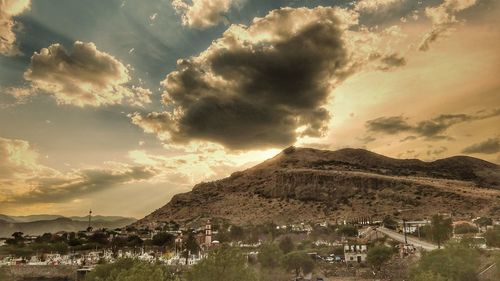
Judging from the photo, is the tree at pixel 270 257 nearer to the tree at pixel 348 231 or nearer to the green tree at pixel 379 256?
the green tree at pixel 379 256

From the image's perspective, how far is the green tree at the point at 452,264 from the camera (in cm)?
5681

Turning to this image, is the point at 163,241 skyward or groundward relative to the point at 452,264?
groundward

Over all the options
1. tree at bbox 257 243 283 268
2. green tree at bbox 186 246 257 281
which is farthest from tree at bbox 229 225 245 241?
green tree at bbox 186 246 257 281

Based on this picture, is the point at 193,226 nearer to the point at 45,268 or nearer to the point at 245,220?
the point at 245,220

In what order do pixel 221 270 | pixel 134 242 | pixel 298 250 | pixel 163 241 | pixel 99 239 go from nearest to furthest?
1. pixel 221 270
2. pixel 298 250
3. pixel 163 241
4. pixel 134 242
5. pixel 99 239

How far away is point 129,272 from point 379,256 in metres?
56.7

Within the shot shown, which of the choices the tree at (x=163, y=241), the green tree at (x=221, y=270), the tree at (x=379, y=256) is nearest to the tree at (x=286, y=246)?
the tree at (x=379, y=256)

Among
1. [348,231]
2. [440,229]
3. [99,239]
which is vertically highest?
[440,229]

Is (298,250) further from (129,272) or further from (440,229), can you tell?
(129,272)

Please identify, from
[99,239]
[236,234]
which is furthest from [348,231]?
[99,239]

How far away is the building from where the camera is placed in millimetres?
95688

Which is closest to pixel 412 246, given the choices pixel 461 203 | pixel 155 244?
pixel 155 244

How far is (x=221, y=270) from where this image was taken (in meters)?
48.6

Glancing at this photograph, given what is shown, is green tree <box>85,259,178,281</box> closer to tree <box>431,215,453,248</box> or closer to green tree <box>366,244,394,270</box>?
green tree <box>366,244,394,270</box>
